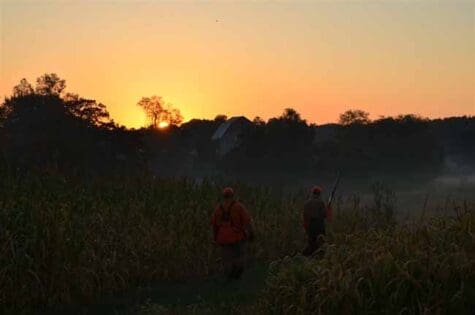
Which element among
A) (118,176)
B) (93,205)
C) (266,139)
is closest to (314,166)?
(266,139)

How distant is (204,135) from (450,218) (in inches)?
2231

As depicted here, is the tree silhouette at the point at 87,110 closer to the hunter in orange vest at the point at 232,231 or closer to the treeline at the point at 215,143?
the treeline at the point at 215,143

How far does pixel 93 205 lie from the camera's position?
13602 mm

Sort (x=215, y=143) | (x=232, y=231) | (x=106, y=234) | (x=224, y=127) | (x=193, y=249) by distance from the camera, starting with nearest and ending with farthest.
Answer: (x=106, y=234) < (x=232, y=231) < (x=193, y=249) < (x=215, y=143) < (x=224, y=127)

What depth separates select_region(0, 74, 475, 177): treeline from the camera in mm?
33656

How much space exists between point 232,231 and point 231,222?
0.61ft

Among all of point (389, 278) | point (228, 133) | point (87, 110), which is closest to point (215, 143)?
point (228, 133)

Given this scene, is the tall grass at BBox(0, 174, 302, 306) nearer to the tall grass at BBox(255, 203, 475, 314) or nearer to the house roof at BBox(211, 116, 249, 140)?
the tall grass at BBox(255, 203, 475, 314)

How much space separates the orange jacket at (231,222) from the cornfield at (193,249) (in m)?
0.96

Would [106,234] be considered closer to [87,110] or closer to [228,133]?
[87,110]

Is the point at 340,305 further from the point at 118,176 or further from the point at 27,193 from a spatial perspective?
the point at 118,176

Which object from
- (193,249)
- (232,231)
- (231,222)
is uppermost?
(231,222)

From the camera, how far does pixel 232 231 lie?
13.0 meters

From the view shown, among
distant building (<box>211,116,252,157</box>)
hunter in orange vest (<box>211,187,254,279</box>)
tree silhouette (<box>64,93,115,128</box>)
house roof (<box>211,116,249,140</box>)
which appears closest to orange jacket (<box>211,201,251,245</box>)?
hunter in orange vest (<box>211,187,254,279</box>)
